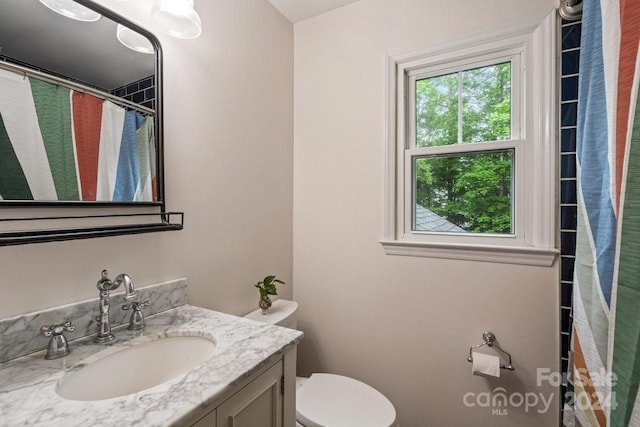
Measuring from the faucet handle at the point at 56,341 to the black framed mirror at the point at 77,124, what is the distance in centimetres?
24

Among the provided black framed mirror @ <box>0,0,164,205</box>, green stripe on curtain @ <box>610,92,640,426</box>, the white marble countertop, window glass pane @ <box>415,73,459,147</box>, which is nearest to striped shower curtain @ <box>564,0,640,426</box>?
green stripe on curtain @ <box>610,92,640,426</box>

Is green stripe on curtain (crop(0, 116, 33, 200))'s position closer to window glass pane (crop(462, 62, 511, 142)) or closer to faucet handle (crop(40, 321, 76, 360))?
faucet handle (crop(40, 321, 76, 360))

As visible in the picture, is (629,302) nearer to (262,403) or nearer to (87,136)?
(262,403)

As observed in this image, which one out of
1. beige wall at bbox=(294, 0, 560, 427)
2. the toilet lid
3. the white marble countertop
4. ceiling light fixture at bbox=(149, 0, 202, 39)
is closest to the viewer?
the white marble countertop

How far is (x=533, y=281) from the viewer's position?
1240 millimetres

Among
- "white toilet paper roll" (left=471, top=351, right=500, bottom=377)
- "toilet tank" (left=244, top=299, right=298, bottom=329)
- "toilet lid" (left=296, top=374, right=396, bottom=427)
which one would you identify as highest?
"toilet tank" (left=244, top=299, right=298, bottom=329)

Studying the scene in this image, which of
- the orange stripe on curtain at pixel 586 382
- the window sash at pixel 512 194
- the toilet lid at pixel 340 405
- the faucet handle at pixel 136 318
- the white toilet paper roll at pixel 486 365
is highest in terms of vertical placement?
the window sash at pixel 512 194

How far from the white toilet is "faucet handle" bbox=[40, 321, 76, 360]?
748 millimetres

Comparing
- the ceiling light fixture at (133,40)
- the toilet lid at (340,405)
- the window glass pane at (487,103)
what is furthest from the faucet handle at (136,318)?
the window glass pane at (487,103)

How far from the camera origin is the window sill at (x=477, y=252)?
121 centimetres

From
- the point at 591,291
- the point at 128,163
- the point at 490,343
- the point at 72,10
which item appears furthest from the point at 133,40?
the point at 490,343

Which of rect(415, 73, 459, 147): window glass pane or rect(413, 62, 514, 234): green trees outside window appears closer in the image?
rect(413, 62, 514, 234): green trees outside window

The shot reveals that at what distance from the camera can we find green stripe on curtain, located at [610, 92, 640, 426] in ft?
1.95

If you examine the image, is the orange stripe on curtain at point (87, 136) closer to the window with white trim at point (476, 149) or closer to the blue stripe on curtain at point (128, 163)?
the blue stripe on curtain at point (128, 163)
